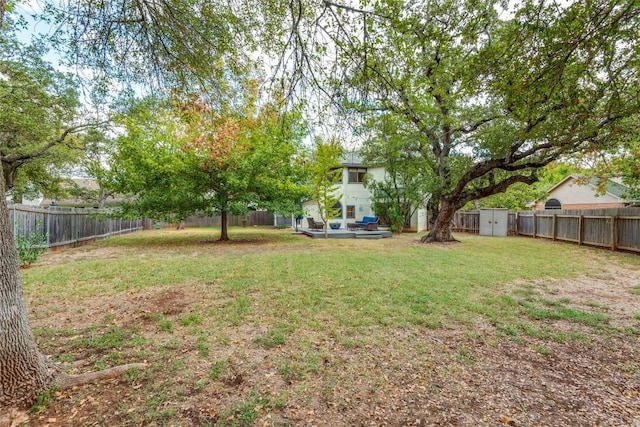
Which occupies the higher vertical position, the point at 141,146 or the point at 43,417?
the point at 141,146

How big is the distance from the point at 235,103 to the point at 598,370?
593cm

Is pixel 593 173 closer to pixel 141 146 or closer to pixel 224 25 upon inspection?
pixel 224 25

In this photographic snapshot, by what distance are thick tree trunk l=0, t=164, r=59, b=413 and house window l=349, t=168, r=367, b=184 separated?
20768mm

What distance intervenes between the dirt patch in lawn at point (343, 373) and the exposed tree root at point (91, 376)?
0.24ft

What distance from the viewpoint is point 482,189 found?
1327cm

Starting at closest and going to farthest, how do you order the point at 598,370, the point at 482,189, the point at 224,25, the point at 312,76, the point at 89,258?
1. the point at 598,370
2. the point at 312,76
3. the point at 224,25
4. the point at 89,258
5. the point at 482,189

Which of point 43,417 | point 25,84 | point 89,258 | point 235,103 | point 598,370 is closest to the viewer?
point 43,417

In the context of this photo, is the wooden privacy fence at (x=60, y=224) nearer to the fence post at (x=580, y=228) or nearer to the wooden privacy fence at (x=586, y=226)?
the wooden privacy fence at (x=586, y=226)

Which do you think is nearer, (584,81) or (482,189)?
(584,81)

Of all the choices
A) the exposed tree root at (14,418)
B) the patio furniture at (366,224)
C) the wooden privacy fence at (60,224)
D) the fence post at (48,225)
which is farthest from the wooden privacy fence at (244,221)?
the exposed tree root at (14,418)

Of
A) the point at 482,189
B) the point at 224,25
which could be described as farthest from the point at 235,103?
the point at 482,189

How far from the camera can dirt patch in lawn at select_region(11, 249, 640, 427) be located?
7.61 ft

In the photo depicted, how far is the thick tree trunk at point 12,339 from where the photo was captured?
226 centimetres

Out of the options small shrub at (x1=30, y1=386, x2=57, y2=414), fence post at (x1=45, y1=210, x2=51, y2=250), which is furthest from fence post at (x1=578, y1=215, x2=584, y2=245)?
fence post at (x1=45, y1=210, x2=51, y2=250)
